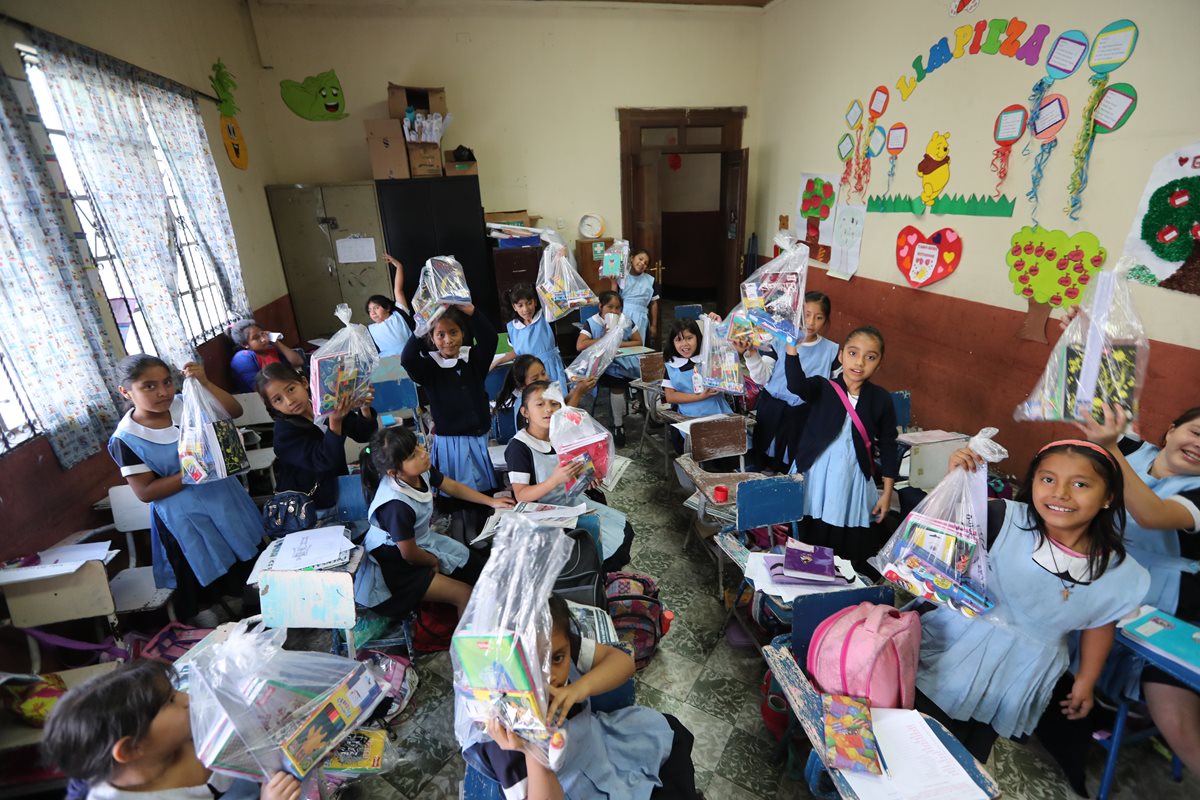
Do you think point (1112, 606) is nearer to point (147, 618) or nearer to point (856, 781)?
point (856, 781)

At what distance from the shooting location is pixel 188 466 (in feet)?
7.13

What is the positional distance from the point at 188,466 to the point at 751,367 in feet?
9.21

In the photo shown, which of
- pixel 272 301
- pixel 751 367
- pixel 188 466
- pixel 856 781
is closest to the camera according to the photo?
pixel 856 781

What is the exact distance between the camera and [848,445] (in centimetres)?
241

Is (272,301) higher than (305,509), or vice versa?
(272,301)

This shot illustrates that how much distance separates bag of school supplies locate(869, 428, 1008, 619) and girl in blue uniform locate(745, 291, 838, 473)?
125 cm

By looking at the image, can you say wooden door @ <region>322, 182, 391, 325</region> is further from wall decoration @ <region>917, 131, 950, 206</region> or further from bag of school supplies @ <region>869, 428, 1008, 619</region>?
bag of school supplies @ <region>869, 428, 1008, 619</region>

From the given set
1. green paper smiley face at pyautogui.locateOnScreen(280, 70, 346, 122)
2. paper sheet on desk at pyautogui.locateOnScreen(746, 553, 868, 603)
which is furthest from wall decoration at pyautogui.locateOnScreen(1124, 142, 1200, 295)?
green paper smiley face at pyautogui.locateOnScreen(280, 70, 346, 122)

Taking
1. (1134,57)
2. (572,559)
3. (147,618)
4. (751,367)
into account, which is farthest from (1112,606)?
(147,618)

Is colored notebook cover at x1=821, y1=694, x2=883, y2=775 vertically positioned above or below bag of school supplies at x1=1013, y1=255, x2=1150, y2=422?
below

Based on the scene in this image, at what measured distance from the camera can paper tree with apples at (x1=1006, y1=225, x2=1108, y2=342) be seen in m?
3.20

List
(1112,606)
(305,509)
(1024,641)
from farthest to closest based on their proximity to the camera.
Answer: (305,509), (1024,641), (1112,606)

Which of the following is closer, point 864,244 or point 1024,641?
point 1024,641

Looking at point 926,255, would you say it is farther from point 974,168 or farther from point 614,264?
point 614,264
